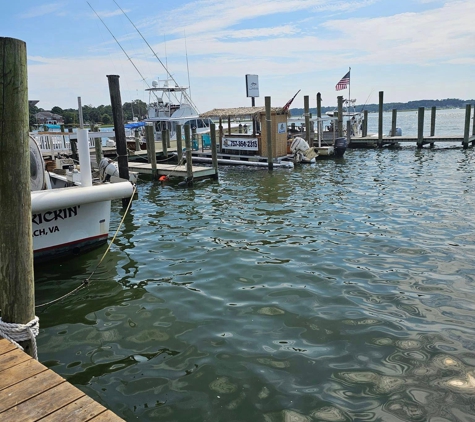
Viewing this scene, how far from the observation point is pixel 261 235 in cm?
914

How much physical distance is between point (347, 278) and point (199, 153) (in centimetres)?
1778

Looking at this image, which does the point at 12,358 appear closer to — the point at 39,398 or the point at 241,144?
the point at 39,398

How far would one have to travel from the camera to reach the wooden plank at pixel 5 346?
131 inches

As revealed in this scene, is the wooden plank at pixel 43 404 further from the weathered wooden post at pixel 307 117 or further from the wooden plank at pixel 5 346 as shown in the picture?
the weathered wooden post at pixel 307 117

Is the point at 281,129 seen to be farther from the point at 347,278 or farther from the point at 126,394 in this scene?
the point at 126,394

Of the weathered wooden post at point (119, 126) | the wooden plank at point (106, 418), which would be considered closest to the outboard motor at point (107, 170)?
the weathered wooden post at point (119, 126)

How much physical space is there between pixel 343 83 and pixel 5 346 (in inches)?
1070

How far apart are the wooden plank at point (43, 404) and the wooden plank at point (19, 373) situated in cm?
28

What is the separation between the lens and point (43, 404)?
8.81 ft

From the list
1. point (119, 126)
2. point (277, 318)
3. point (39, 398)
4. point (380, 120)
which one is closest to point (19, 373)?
point (39, 398)

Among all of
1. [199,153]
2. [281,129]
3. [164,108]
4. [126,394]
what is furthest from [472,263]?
[164,108]

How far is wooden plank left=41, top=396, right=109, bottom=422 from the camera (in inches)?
100.0

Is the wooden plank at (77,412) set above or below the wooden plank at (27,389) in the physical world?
below

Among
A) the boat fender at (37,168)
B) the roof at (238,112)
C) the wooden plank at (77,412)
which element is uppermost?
the roof at (238,112)
